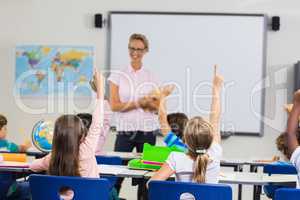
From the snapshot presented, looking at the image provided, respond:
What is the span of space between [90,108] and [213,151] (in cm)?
359

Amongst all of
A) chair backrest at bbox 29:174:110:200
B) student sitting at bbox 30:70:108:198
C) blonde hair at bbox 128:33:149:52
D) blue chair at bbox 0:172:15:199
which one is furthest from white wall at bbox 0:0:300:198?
chair backrest at bbox 29:174:110:200

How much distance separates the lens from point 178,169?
2961mm

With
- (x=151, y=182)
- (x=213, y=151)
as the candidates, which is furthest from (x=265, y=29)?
(x=151, y=182)

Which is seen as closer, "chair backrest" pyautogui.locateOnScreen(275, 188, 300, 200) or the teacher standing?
"chair backrest" pyautogui.locateOnScreen(275, 188, 300, 200)

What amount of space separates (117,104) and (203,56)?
1183mm

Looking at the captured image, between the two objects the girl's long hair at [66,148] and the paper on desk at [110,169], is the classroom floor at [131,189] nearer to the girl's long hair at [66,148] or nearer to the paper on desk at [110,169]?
the paper on desk at [110,169]

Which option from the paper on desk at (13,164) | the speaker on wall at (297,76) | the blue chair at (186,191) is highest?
the speaker on wall at (297,76)

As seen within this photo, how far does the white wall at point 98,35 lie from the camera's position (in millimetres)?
6211

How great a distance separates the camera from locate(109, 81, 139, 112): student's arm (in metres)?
6.30

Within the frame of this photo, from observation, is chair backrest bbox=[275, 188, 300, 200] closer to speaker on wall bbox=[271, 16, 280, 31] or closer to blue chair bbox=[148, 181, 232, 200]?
blue chair bbox=[148, 181, 232, 200]

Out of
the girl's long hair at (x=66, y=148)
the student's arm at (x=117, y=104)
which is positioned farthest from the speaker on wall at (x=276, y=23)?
the girl's long hair at (x=66, y=148)

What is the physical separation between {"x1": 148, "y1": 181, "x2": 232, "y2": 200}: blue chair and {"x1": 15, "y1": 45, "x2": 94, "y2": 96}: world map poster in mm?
3954

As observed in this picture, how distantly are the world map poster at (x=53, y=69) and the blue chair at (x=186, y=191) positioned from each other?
13.0 ft

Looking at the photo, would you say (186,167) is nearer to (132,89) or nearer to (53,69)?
(132,89)
